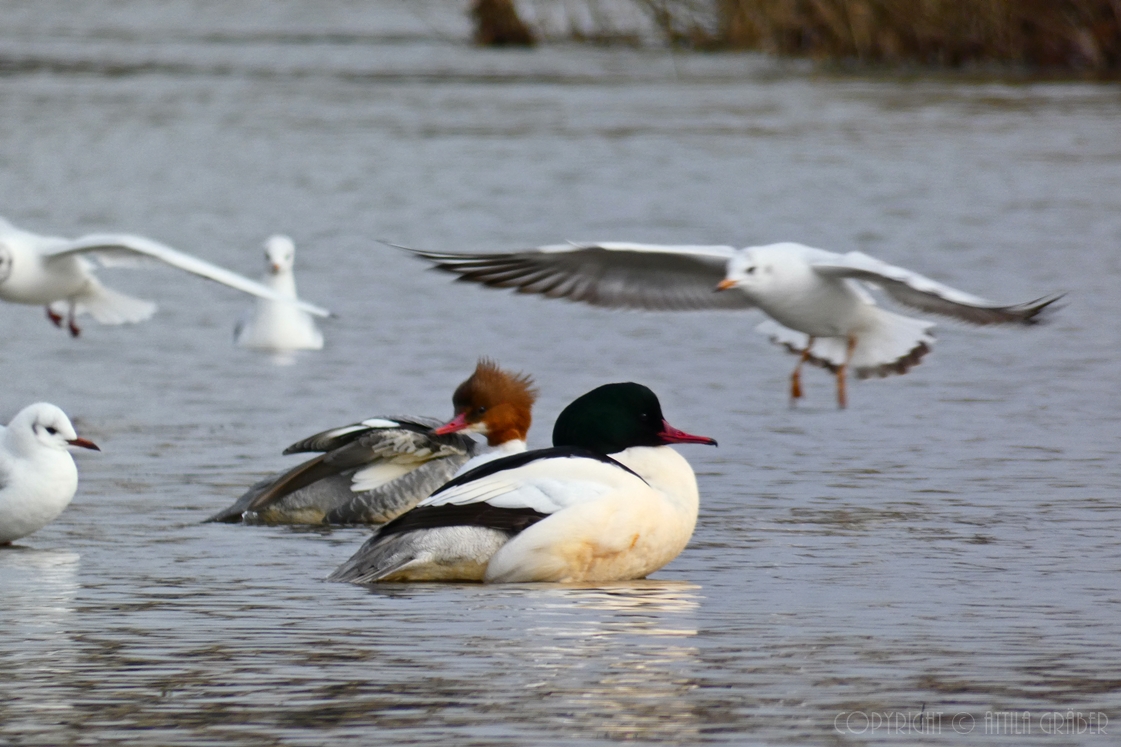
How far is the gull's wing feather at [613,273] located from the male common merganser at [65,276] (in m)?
3.04

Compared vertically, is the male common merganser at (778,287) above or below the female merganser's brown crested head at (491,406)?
below

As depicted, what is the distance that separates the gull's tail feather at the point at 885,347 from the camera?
10.7m

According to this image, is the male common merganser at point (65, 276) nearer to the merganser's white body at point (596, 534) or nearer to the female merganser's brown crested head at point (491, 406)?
the female merganser's brown crested head at point (491, 406)

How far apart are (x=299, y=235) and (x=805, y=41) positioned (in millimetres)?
22340

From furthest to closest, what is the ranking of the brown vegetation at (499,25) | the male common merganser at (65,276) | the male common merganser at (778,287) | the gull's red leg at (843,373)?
the brown vegetation at (499,25)
the male common merganser at (65,276)
the gull's red leg at (843,373)
the male common merganser at (778,287)

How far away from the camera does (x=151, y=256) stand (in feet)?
39.3

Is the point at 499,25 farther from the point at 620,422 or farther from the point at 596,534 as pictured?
the point at 596,534

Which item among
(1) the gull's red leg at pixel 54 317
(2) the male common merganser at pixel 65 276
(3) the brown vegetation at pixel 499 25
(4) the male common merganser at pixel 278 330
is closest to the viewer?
(2) the male common merganser at pixel 65 276

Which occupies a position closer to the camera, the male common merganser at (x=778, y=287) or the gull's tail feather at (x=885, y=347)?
the male common merganser at (x=778, y=287)

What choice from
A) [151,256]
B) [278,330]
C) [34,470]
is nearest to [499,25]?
[278,330]

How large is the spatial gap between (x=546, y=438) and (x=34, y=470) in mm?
2999

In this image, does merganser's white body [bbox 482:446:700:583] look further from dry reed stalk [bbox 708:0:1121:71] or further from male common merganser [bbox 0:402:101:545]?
dry reed stalk [bbox 708:0:1121:71]

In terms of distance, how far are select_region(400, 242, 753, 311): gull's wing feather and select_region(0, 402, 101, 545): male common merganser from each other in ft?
6.63

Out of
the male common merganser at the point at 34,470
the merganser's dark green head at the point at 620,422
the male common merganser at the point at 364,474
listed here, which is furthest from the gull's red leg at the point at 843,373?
the male common merganser at the point at 34,470
